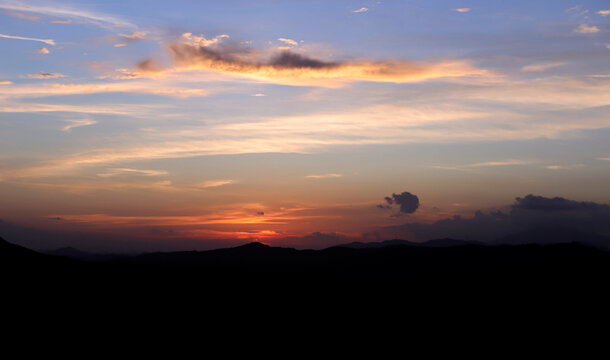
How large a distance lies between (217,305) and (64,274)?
33300 millimetres

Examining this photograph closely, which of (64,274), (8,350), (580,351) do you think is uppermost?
(64,274)

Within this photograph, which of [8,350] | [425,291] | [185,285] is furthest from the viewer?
[425,291]

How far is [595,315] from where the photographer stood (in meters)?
141

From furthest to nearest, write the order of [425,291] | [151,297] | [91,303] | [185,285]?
1. [425,291]
2. [185,285]
3. [151,297]
4. [91,303]

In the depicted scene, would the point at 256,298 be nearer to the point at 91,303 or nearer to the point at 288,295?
the point at 288,295

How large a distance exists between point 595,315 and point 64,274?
127 m

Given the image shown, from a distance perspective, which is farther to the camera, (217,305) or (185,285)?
(185,285)

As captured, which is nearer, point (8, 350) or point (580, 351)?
point (8, 350)

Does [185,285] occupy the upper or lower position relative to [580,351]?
upper

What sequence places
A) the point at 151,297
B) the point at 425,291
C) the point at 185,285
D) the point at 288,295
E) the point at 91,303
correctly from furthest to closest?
the point at 425,291, the point at 288,295, the point at 185,285, the point at 151,297, the point at 91,303

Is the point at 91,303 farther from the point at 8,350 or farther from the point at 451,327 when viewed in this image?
the point at 451,327

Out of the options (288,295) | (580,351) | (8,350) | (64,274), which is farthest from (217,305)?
(580,351)

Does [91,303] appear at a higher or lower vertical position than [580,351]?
higher

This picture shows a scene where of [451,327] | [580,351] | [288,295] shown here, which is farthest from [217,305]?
[580,351]
